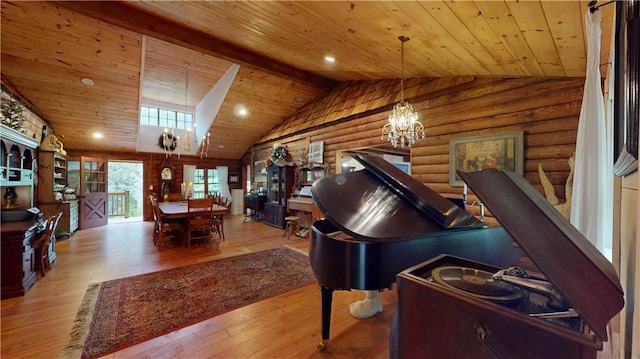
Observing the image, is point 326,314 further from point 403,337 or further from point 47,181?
point 47,181

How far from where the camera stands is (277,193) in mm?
7523

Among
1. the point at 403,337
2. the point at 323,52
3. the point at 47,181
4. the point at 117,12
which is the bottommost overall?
the point at 403,337

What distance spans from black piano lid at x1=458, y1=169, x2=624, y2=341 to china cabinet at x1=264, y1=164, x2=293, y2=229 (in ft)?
21.3

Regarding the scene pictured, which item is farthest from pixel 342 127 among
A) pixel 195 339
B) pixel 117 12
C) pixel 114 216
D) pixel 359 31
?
pixel 114 216

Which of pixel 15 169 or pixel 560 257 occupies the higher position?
pixel 15 169

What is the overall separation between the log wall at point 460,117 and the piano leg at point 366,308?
213 cm

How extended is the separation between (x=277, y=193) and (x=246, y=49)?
156 inches

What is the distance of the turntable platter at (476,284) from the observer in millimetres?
917

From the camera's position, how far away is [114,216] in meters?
9.29

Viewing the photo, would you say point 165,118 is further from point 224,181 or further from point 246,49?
point 246,49

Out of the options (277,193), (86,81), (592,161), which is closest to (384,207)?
(592,161)

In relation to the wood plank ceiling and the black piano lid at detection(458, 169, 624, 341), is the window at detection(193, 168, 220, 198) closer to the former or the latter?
the wood plank ceiling

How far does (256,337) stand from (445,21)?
321 cm

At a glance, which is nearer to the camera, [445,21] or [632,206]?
[632,206]
